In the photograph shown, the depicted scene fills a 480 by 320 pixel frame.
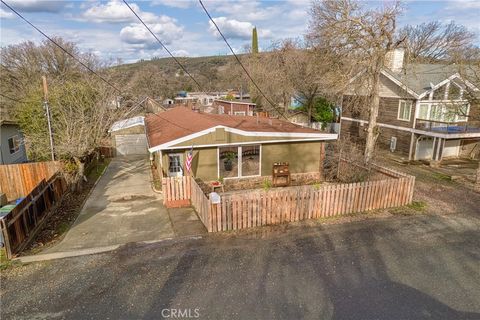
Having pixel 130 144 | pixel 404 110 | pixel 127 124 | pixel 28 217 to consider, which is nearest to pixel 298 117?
pixel 404 110

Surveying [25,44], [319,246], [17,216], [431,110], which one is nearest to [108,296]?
[17,216]

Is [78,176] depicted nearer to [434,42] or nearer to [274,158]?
[274,158]

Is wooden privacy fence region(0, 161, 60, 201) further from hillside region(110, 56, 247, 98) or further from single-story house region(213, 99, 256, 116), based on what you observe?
hillside region(110, 56, 247, 98)

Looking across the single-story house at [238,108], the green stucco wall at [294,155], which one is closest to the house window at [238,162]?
the green stucco wall at [294,155]

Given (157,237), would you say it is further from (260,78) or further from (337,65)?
(260,78)

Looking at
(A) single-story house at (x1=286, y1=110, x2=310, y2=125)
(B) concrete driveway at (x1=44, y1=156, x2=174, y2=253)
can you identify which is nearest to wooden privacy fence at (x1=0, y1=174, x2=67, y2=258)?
(B) concrete driveway at (x1=44, y1=156, x2=174, y2=253)
